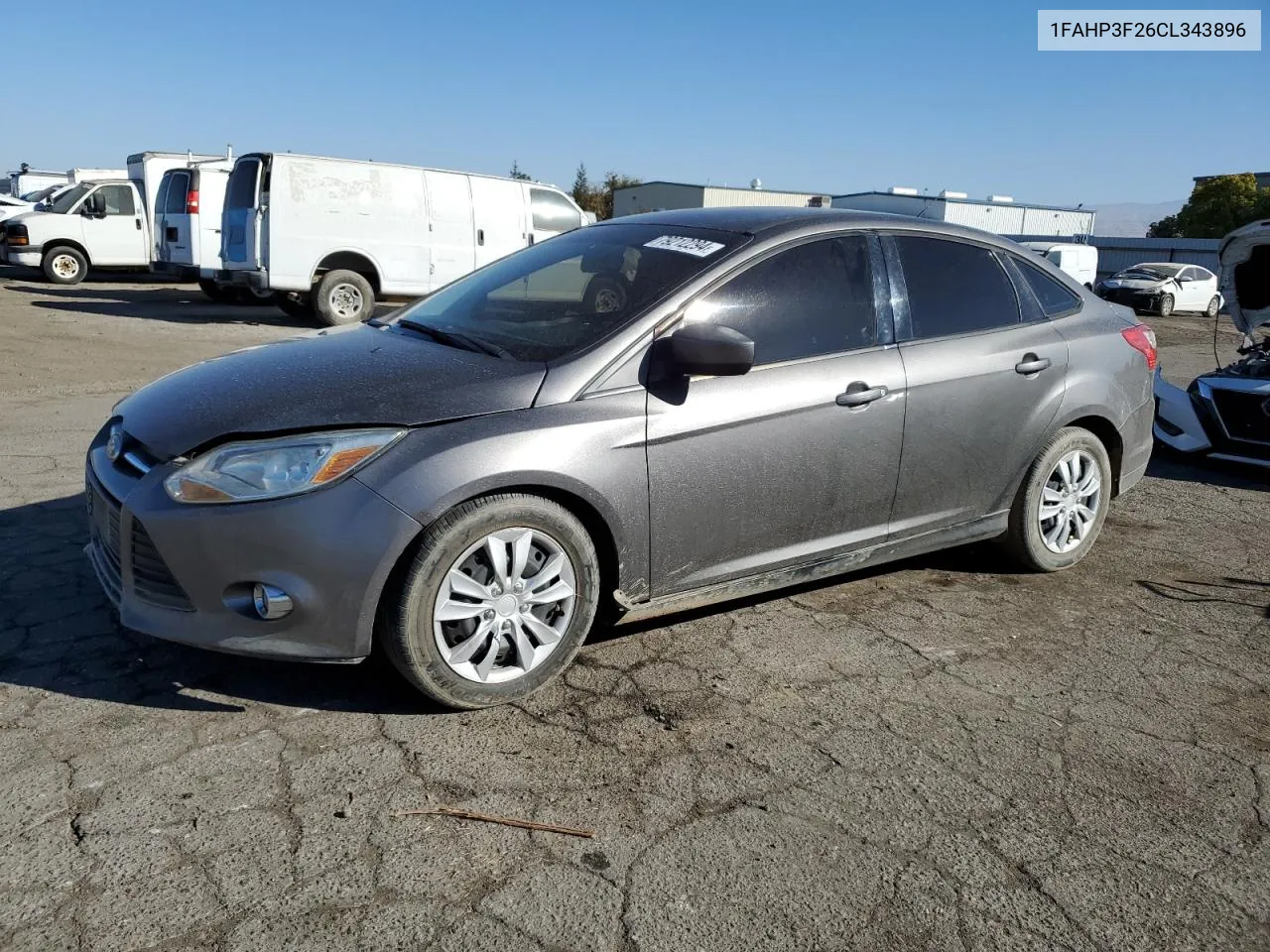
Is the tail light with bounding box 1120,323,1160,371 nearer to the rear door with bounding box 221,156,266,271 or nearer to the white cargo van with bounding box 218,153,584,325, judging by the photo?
the white cargo van with bounding box 218,153,584,325

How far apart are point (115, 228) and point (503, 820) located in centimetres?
2004

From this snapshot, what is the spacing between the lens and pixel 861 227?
4223 mm

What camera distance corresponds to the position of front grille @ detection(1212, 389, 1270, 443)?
728cm

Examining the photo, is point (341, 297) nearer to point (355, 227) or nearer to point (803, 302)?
point (355, 227)

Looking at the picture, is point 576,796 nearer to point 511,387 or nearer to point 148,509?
point 511,387

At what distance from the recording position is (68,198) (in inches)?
764

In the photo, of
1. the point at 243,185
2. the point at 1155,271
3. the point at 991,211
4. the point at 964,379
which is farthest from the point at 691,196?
the point at 964,379

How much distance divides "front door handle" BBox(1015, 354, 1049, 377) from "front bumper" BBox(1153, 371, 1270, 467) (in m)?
3.48

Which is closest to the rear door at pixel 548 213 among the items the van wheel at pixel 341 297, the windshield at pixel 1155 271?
the van wheel at pixel 341 297

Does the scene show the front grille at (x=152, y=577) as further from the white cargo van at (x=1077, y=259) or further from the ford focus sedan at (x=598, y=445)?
the white cargo van at (x=1077, y=259)

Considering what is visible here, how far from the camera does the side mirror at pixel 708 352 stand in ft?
11.2

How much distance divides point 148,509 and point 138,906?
1182 millimetres

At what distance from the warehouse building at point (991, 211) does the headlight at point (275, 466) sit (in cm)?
3948

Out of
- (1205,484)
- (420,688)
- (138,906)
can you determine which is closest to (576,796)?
(420,688)
